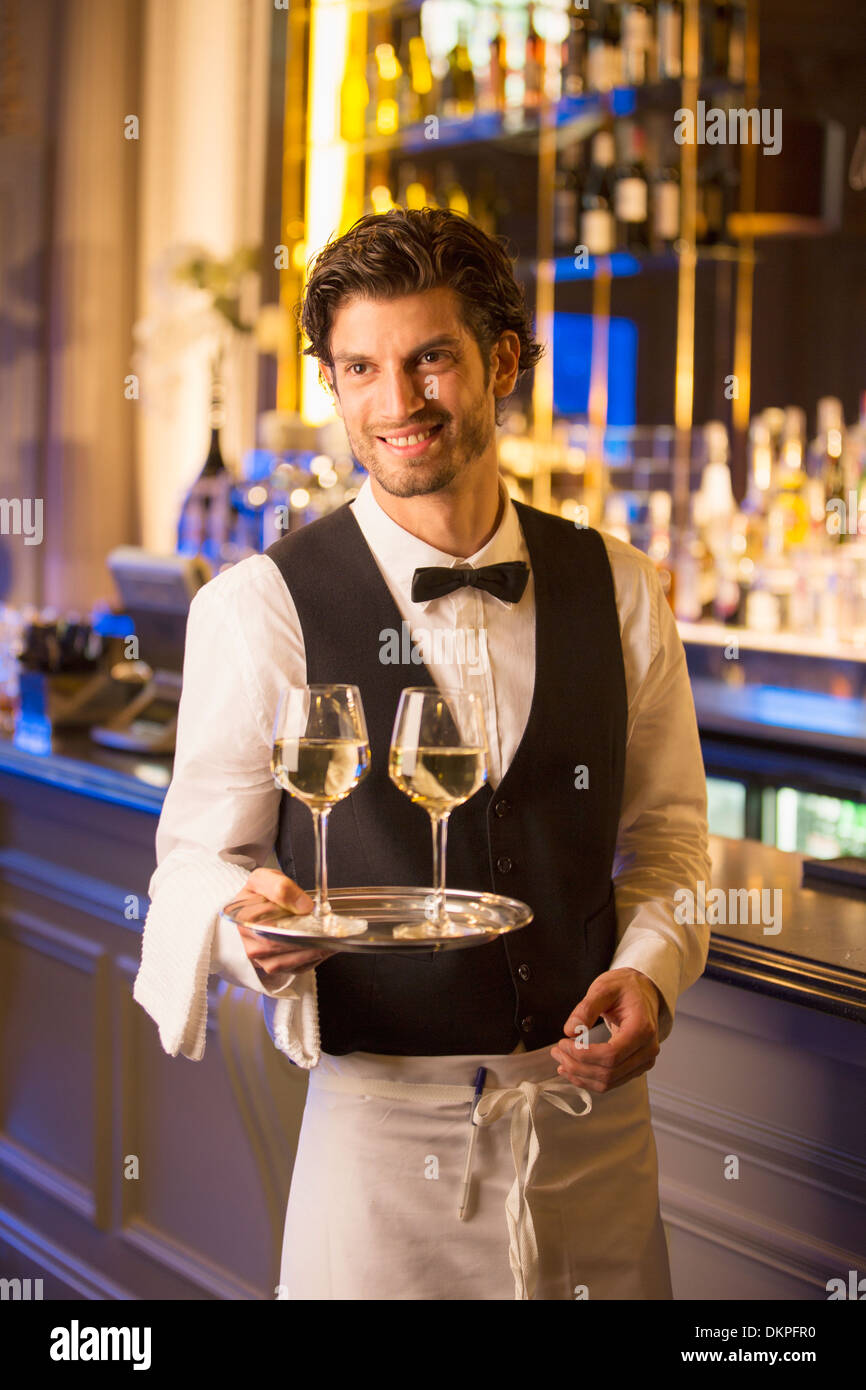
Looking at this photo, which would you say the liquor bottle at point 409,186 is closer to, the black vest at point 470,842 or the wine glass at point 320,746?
the black vest at point 470,842

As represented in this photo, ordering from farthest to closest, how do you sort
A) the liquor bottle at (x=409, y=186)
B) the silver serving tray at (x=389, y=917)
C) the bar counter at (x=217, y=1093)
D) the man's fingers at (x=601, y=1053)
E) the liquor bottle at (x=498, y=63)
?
the liquor bottle at (x=409, y=186) < the liquor bottle at (x=498, y=63) < the bar counter at (x=217, y=1093) < the man's fingers at (x=601, y=1053) < the silver serving tray at (x=389, y=917)

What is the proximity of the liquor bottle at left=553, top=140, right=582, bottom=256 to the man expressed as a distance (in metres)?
3.05

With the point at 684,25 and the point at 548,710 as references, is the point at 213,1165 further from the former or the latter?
the point at 684,25

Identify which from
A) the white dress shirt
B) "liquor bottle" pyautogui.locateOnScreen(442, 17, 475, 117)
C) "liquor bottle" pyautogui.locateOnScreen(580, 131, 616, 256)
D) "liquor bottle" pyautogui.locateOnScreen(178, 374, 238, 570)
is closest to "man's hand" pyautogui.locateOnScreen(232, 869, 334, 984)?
the white dress shirt

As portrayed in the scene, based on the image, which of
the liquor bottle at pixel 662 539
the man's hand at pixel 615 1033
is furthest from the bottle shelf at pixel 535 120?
the man's hand at pixel 615 1033

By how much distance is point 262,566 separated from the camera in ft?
5.00

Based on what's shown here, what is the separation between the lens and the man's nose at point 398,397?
54.5 inches

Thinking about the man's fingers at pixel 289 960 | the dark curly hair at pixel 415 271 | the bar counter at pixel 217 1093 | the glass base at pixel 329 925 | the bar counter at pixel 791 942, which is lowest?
the bar counter at pixel 217 1093

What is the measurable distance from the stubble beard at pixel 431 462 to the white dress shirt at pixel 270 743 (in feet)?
0.35

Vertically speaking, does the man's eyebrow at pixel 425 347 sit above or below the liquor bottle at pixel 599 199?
below

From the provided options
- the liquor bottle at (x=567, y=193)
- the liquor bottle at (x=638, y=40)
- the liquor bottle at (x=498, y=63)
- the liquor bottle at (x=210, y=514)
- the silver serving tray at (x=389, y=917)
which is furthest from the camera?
the liquor bottle at (x=498, y=63)

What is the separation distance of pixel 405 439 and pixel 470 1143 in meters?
0.71

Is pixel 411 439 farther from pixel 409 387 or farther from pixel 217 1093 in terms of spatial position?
pixel 217 1093

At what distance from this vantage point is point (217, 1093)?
247 centimetres
